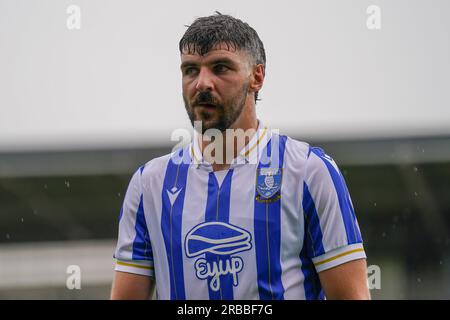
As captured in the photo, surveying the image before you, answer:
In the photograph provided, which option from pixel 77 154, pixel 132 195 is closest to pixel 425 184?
pixel 77 154

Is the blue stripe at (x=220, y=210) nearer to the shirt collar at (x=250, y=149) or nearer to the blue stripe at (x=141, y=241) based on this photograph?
the shirt collar at (x=250, y=149)

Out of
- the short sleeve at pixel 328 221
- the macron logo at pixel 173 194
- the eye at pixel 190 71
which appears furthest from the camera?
the macron logo at pixel 173 194

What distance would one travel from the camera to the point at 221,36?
9.21 ft

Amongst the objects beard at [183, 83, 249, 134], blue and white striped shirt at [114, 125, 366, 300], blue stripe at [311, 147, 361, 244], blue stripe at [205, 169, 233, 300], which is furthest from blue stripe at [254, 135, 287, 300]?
beard at [183, 83, 249, 134]

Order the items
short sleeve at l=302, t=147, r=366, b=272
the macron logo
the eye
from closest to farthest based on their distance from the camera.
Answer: short sleeve at l=302, t=147, r=366, b=272, the eye, the macron logo

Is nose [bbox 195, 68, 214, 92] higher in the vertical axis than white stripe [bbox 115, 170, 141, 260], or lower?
higher

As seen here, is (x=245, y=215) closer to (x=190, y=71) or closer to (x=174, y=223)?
(x=174, y=223)

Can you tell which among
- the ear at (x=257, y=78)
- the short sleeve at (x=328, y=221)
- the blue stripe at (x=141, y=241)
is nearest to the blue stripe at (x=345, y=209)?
the short sleeve at (x=328, y=221)

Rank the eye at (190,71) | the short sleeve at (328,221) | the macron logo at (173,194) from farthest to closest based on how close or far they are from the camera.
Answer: the macron logo at (173,194)
the eye at (190,71)
the short sleeve at (328,221)

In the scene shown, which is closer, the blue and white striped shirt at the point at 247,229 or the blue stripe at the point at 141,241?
the blue and white striped shirt at the point at 247,229

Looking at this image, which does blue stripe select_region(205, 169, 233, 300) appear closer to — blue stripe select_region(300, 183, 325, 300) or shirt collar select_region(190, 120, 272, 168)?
shirt collar select_region(190, 120, 272, 168)

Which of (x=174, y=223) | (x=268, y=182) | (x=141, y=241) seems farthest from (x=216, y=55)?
(x=141, y=241)

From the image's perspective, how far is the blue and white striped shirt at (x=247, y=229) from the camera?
105 inches

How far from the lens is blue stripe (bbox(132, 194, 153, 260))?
288 centimetres
